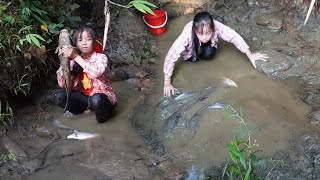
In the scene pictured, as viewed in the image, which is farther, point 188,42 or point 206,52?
point 206,52

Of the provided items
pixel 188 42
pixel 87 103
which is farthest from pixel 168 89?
pixel 87 103

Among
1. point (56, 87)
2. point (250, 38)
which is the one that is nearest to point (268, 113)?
point (250, 38)

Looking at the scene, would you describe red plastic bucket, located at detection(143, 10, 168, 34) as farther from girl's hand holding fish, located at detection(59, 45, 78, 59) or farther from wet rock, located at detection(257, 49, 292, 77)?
girl's hand holding fish, located at detection(59, 45, 78, 59)

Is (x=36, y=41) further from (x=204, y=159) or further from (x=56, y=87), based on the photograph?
(x=204, y=159)

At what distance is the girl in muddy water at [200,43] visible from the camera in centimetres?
453

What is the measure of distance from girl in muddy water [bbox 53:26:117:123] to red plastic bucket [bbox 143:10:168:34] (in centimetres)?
149

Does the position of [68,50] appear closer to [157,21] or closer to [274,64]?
[157,21]

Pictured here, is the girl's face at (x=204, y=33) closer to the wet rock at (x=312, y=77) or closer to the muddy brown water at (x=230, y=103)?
the muddy brown water at (x=230, y=103)

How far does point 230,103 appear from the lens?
4.21 metres

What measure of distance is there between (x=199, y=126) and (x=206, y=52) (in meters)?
1.16

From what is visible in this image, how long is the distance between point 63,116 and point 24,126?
402 millimetres

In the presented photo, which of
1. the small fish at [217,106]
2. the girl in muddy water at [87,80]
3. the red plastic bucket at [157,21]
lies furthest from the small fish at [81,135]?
the red plastic bucket at [157,21]

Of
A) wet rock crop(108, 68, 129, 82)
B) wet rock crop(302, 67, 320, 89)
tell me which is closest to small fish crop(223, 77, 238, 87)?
wet rock crop(302, 67, 320, 89)

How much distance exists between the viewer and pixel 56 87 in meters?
4.68
